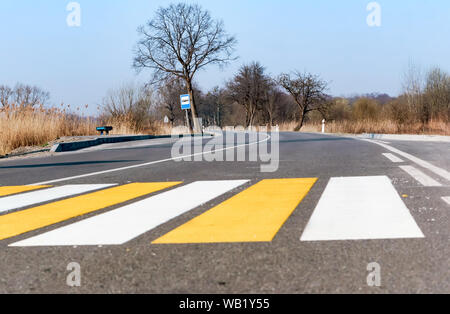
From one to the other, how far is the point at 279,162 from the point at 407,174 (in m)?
2.70

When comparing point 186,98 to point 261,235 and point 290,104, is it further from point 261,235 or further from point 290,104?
point 290,104

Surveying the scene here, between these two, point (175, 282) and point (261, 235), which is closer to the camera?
point (175, 282)

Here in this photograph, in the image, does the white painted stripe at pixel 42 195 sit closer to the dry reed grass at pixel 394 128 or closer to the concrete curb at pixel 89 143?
the concrete curb at pixel 89 143

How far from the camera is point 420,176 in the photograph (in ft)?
18.1

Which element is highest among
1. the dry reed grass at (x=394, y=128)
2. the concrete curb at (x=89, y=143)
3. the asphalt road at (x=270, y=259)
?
the dry reed grass at (x=394, y=128)

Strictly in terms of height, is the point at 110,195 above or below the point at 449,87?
below

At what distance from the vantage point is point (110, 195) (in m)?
4.76

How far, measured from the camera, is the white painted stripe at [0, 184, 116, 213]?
4.34 metres

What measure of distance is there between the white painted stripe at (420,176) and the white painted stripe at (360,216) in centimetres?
53

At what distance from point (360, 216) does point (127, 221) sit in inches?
69.6

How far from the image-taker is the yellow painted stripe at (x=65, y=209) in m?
3.35

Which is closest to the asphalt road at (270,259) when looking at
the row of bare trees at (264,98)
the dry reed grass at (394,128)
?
the dry reed grass at (394,128)
